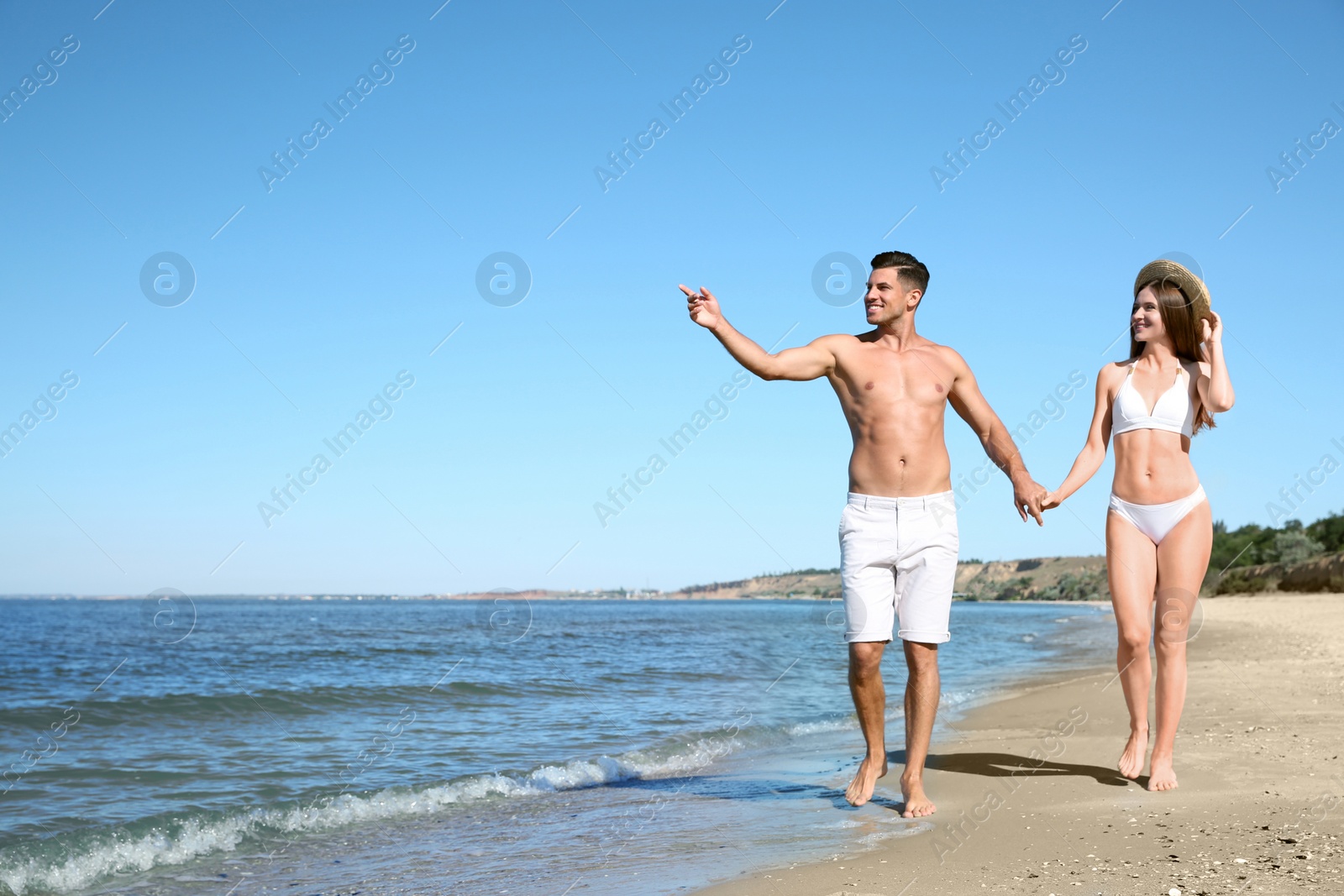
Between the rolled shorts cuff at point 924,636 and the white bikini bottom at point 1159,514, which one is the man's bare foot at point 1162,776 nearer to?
the white bikini bottom at point 1159,514

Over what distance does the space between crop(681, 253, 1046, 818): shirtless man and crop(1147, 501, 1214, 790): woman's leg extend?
23.0 inches

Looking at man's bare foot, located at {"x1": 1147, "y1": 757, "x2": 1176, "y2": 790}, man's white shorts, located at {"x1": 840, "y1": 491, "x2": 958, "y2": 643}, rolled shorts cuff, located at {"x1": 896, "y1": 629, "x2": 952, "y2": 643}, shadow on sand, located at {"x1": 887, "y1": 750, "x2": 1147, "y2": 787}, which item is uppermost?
man's white shorts, located at {"x1": 840, "y1": 491, "x2": 958, "y2": 643}

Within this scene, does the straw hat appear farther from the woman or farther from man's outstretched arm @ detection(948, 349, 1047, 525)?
man's outstretched arm @ detection(948, 349, 1047, 525)

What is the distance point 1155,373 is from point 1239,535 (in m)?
59.6

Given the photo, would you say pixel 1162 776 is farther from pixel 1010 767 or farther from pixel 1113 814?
pixel 1010 767

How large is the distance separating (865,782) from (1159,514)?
1795 millimetres

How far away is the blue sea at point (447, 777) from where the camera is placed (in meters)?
4.23

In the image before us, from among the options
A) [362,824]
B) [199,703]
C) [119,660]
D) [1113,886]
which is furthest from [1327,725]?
[119,660]

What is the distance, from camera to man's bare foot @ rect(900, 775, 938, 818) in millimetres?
4160

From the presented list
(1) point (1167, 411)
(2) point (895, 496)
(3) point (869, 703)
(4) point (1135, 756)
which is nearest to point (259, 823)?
(3) point (869, 703)

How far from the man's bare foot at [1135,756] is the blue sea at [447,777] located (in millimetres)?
1140

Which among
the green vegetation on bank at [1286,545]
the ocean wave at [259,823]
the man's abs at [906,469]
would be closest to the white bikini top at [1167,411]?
the man's abs at [906,469]

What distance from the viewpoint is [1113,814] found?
3.86m

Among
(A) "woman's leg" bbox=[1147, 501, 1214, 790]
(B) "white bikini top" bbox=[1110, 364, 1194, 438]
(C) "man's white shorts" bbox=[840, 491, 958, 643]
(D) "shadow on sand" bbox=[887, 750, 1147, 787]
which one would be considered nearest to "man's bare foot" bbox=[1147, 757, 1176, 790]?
(A) "woman's leg" bbox=[1147, 501, 1214, 790]
